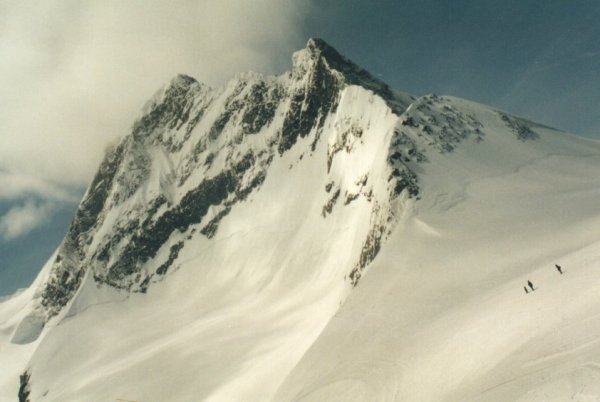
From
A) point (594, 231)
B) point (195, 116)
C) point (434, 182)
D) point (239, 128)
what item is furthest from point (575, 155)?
point (195, 116)

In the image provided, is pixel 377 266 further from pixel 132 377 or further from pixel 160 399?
pixel 132 377

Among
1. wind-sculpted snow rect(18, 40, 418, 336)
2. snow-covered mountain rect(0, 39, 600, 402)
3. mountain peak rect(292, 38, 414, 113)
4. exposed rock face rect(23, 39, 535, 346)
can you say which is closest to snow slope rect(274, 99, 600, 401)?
snow-covered mountain rect(0, 39, 600, 402)

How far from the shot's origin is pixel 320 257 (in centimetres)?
7544

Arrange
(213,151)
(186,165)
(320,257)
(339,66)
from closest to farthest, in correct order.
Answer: (320,257)
(339,66)
(213,151)
(186,165)

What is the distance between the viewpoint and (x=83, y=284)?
127 m

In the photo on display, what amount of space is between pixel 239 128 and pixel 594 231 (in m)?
102

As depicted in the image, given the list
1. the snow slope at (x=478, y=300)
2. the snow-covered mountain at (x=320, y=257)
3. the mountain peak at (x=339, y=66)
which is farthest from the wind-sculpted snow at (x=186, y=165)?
the snow slope at (x=478, y=300)

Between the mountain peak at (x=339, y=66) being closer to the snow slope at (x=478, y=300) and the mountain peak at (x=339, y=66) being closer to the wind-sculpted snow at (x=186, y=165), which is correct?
the wind-sculpted snow at (x=186, y=165)

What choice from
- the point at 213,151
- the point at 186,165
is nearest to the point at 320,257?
the point at 213,151

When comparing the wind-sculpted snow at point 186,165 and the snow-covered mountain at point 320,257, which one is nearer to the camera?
the snow-covered mountain at point 320,257

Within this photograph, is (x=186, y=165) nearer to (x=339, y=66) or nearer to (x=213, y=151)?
(x=213, y=151)

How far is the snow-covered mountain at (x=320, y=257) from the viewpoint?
2605cm

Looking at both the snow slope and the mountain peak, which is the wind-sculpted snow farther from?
the snow slope

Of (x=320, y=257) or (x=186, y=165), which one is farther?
(x=186, y=165)
